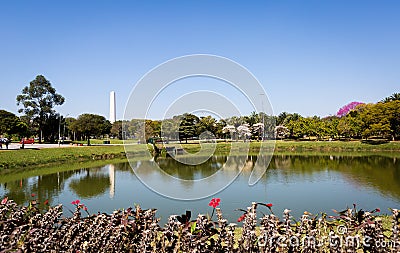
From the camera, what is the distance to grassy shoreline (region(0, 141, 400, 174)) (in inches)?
973

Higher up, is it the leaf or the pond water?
the leaf

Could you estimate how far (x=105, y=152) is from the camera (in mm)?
35156

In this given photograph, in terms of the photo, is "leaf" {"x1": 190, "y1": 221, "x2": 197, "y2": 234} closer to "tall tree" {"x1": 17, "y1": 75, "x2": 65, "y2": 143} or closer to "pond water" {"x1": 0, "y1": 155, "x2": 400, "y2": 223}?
"pond water" {"x1": 0, "y1": 155, "x2": 400, "y2": 223}

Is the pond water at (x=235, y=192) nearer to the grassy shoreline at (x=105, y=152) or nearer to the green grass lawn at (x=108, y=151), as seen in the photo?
the grassy shoreline at (x=105, y=152)

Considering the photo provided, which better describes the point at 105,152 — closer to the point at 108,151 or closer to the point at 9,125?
the point at 108,151

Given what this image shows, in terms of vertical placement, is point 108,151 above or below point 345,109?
below

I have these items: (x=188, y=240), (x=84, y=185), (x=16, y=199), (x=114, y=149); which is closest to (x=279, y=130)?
(x=114, y=149)

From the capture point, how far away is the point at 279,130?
57.8 m

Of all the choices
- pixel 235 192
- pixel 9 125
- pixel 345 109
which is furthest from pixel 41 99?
pixel 345 109

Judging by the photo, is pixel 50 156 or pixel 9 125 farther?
pixel 9 125

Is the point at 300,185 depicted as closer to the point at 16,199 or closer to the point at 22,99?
the point at 16,199

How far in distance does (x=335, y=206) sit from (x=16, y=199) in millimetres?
13011

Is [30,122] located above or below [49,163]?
above

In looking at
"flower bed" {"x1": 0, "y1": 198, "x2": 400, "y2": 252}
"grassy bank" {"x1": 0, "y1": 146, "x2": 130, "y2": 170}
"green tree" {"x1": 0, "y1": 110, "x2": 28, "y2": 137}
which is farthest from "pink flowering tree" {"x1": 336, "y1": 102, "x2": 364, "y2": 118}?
"flower bed" {"x1": 0, "y1": 198, "x2": 400, "y2": 252}
